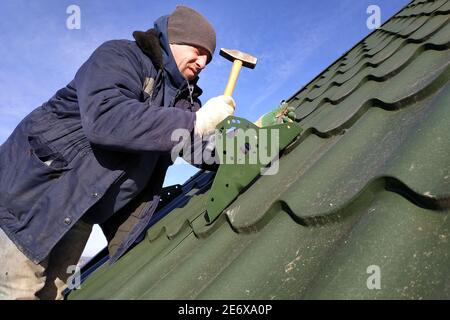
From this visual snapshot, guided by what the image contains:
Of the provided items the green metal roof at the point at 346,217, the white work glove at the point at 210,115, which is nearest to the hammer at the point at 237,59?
the white work glove at the point at 210,115

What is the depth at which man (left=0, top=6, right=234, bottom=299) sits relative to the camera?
1888 millimetres

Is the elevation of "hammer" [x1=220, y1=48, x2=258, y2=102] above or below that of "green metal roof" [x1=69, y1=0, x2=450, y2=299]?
above

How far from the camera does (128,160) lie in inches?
Answer: 86.5

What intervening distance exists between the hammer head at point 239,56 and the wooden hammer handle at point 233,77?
0.03 meters

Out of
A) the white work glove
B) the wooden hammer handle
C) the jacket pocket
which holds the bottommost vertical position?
the jacket pocket

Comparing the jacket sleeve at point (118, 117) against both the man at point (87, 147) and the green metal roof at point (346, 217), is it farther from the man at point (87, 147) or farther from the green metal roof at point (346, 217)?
the green metal roof at point (346, 217)

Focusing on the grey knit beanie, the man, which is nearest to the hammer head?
the grey knit beanie

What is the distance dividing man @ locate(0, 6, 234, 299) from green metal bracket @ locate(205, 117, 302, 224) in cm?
17

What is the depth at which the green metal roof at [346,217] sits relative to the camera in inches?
35.0

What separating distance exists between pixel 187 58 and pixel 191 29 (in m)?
0.18

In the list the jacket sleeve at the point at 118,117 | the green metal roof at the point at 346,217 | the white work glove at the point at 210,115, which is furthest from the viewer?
the white work glove at the point at 210,115

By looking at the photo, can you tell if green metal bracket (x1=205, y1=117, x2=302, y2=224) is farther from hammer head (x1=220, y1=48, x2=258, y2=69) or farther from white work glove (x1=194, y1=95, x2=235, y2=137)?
hammer head (x1=220, y1=48, x2=258, y2=69)

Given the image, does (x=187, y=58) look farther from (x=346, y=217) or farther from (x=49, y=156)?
(x=346, y=217)

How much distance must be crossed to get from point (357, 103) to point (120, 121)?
1099 millimetres
